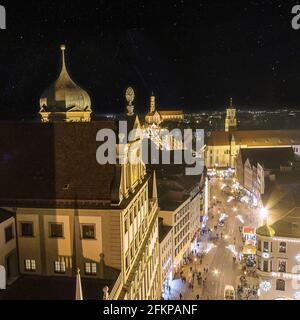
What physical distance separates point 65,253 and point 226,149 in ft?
319

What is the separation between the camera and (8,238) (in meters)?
23.4

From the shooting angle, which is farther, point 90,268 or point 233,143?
point 233,143

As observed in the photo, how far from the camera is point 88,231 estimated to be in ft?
76.4

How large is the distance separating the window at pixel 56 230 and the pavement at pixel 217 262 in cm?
2036

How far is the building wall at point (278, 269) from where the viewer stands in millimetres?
37438

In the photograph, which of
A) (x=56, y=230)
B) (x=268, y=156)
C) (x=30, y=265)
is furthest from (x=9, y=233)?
(x=268, y=156)

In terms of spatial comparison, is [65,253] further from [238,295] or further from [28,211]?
[238,295]

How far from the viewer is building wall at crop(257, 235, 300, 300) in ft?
123

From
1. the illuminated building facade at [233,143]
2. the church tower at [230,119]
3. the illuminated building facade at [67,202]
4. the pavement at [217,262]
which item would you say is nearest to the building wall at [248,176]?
the pavement at [217,262]

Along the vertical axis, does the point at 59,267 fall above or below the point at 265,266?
above

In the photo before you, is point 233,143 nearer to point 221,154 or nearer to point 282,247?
point 221,154

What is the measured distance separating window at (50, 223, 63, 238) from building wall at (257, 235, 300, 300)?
21261 millimetres

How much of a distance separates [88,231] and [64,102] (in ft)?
51.5
